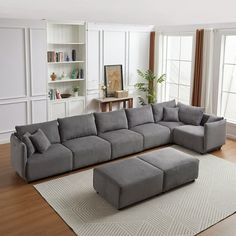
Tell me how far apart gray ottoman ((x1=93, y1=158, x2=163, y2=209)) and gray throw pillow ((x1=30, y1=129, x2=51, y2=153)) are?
41.5 inches

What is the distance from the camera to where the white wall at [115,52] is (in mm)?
7949

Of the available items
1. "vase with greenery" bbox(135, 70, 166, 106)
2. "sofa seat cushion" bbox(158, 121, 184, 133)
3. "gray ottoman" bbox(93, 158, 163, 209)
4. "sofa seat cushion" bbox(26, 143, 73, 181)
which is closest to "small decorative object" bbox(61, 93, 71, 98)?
A: "vase with greenery" bbox(135, 70, 166, 106)

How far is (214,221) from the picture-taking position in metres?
4.13

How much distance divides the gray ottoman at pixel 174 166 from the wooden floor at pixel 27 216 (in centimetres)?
92

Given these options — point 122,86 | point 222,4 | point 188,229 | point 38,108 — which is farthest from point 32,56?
point 222,4

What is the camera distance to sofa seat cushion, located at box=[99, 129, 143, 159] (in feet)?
19.5

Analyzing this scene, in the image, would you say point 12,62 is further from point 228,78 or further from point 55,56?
point 228,78

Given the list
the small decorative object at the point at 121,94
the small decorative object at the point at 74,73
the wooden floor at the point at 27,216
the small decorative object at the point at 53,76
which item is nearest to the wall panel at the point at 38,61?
the small decorative object at the point at 53,76

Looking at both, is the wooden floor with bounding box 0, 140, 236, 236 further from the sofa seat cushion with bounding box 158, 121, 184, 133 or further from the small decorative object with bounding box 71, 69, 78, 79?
the small decorative object with bounding box 71, 69, 78, 79

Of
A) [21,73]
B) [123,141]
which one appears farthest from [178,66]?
[21,73]

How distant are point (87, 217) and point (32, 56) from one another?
3.92m

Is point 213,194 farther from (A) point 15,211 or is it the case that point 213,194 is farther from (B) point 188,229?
(A) point 15,211

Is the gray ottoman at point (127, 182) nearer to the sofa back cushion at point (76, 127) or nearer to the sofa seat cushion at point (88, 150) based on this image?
the sofa seat cushion at point (88, 150)

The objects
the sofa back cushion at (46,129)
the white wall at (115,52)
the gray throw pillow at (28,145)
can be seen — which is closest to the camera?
the gray throw pillow at (28,145)
